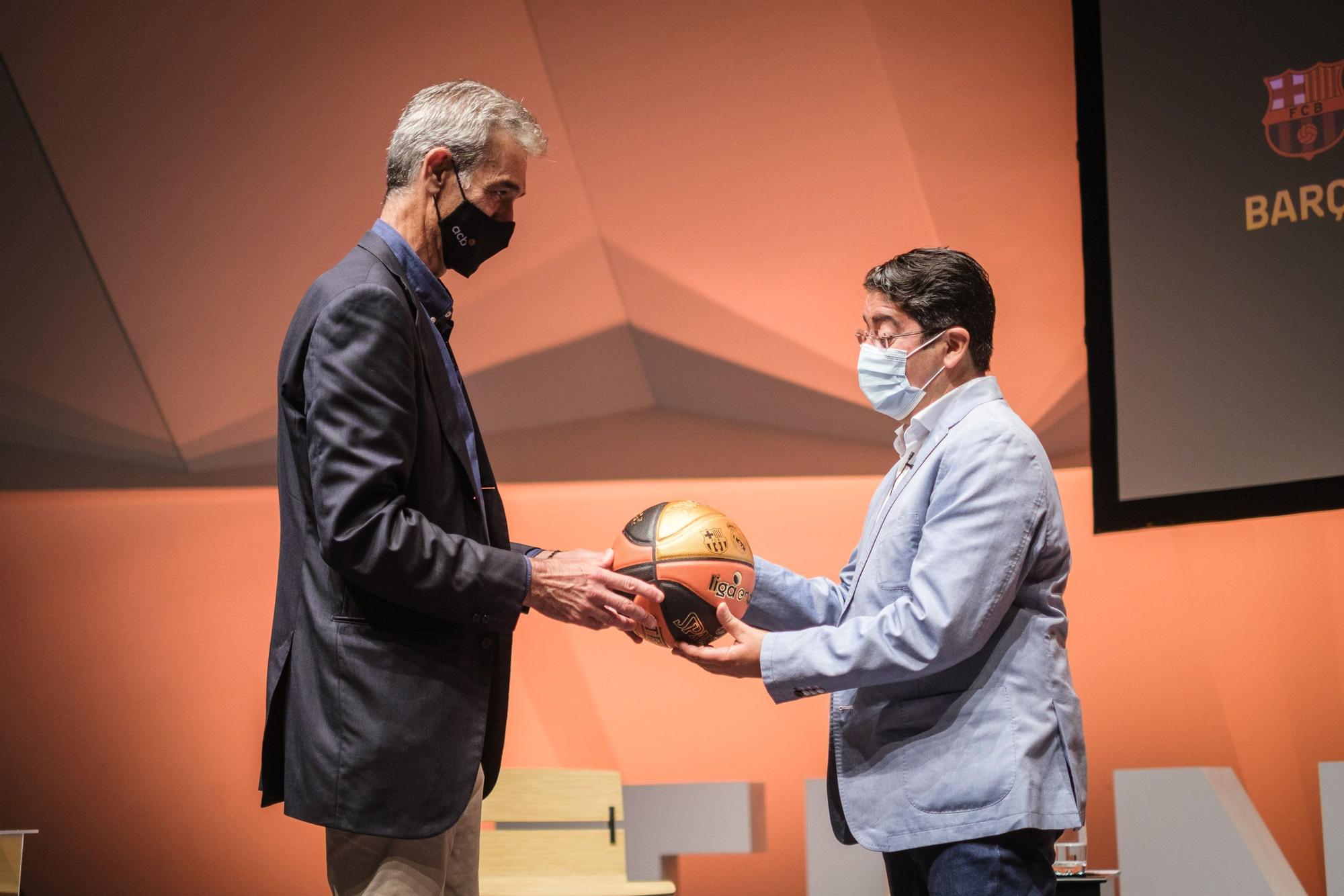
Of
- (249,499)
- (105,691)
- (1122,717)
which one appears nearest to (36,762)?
(105,691)

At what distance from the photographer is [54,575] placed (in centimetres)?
440

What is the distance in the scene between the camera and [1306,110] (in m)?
3.52

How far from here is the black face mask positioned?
2.02m

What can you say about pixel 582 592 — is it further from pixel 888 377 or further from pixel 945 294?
pixel 945 294

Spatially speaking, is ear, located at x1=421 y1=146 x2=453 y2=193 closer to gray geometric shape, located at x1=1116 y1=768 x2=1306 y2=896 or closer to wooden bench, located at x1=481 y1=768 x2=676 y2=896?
wooden bench, located at x1=481 y1=768 x2=676 y2=896

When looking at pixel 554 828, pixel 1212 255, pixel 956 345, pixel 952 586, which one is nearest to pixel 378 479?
pixel 952 586

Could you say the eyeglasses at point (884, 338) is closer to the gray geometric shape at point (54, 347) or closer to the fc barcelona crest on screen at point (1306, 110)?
the fc barcelona crest on screen at point (1306, 110)

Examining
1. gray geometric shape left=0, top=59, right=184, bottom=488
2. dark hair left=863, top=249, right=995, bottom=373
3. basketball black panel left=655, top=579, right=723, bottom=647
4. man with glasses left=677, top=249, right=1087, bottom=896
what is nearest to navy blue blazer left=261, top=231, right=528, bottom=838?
basketball black panel left=655, top=579, right=723, bottom=647

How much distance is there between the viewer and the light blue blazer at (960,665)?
5.98ft

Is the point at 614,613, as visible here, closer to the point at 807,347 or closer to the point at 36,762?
the point at 807,347

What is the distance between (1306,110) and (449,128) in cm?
272

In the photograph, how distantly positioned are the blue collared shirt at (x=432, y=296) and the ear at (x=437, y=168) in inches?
4.1

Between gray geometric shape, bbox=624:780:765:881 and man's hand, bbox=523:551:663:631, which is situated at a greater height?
man's hand, bbox=523:551:663:631

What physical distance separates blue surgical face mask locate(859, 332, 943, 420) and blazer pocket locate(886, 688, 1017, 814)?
0.58 m
